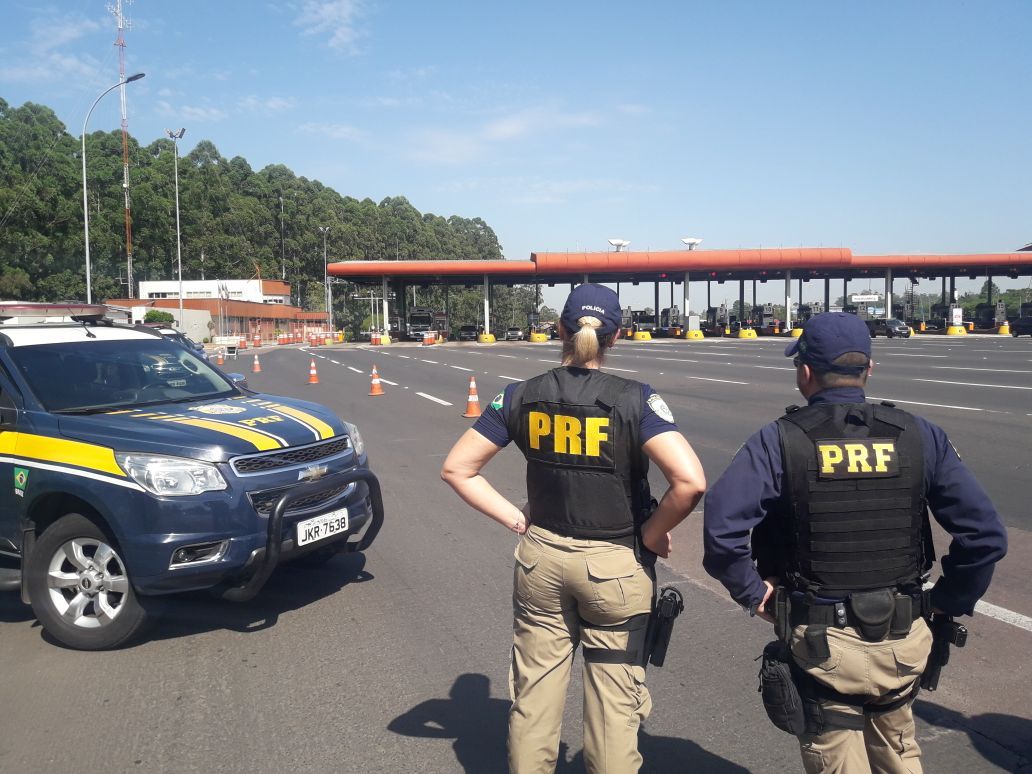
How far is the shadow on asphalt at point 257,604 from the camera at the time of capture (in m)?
4.81

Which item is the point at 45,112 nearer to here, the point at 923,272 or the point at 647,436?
the point at 923,272

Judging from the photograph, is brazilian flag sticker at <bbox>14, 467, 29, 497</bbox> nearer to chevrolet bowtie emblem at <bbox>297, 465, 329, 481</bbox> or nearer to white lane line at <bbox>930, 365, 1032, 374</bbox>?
chevrolet bowtie emblem at <bbox>297, 465, 329, 481</bbox>

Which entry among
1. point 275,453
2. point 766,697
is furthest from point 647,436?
point 275,453

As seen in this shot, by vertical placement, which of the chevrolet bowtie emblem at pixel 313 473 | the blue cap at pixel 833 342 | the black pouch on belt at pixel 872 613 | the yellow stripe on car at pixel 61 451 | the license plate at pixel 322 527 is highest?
the blue cap at pixel 833 342

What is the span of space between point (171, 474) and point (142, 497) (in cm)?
18

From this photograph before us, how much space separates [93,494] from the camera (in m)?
4.37

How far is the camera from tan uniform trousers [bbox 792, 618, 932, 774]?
2.37m

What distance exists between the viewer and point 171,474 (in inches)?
172

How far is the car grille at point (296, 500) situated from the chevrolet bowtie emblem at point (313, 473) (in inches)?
3.9

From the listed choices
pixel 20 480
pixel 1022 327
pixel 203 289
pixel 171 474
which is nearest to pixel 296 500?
pixel 171 474

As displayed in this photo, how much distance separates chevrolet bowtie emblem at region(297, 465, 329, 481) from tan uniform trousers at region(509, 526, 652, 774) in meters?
2.39

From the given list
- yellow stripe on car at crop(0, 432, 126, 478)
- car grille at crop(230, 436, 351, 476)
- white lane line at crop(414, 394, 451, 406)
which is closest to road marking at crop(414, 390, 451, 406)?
white lane line at crop(414, 394, 451, 406)

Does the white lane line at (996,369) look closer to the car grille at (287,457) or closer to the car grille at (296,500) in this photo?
the car grille at (287,457)

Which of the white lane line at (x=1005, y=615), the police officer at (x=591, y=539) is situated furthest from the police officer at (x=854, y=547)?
A: the white lane line at (x=1005, y=615)
